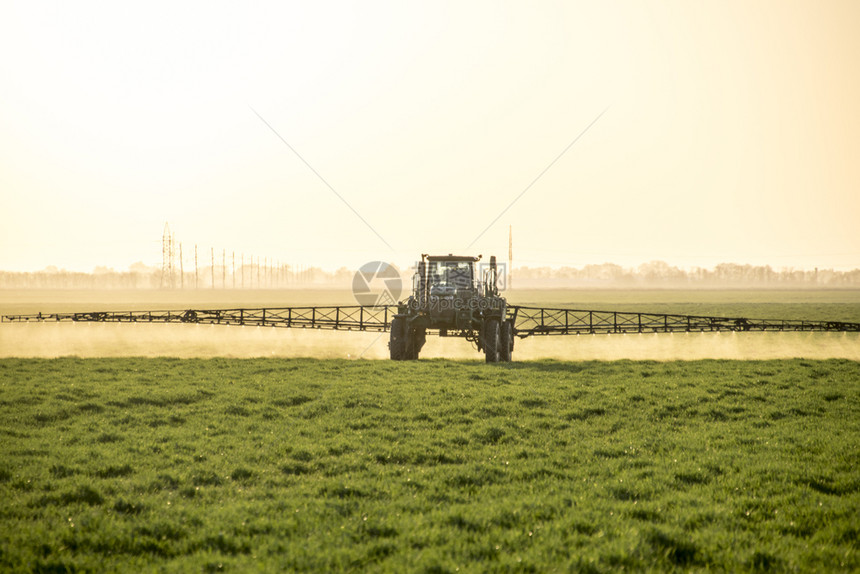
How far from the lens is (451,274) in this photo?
80.3 ft

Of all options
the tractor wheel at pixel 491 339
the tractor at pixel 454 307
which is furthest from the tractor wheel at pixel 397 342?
the tractor wheel at pixel 491 339

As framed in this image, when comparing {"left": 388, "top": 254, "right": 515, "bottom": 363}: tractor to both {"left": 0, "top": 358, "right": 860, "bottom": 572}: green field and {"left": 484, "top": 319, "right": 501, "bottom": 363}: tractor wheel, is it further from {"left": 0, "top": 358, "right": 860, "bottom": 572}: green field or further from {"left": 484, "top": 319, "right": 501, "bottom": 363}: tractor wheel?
{"left": 0, "top": 358, "right": 860, "bottom": 572}: green field

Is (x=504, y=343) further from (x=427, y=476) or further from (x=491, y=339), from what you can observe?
(x=427, y=476)

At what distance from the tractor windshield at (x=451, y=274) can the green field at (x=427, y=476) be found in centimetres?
795

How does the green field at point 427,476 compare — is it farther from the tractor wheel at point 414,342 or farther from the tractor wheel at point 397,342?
the tractor wheel at point 414,342

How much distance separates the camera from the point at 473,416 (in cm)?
1309

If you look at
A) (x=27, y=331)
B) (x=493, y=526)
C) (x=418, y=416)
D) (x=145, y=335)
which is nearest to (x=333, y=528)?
(x=493, y=526)

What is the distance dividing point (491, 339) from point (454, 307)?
1983 mm

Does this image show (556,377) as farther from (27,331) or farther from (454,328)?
(27,331)

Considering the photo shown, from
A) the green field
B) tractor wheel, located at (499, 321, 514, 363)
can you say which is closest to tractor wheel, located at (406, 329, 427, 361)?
tractor wheel, located at (499, 321, 514, 363)

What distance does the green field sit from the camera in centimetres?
634

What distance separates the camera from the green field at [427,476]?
250 inches

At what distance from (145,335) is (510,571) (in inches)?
1329

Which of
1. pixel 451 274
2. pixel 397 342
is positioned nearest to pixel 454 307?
pixel 451 274
